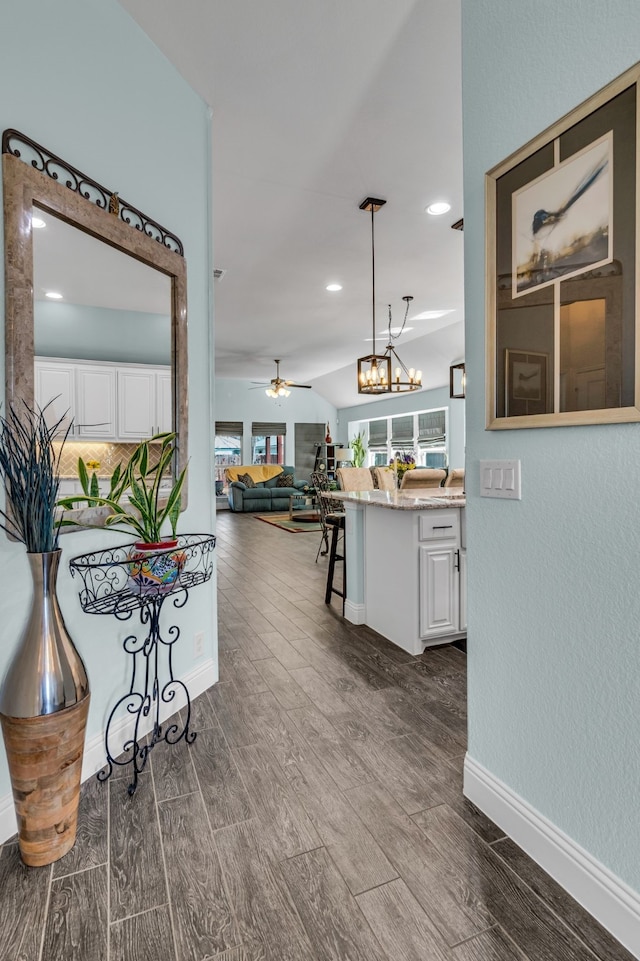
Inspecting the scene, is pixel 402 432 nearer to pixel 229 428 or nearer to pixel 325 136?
pixel 229 428

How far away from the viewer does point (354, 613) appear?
3.50 m

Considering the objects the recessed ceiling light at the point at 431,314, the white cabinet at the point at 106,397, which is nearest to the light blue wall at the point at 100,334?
the white cabinet at the point at 106,397

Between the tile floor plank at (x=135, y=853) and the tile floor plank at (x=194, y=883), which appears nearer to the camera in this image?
the tile floor plank at (x=194, y=883)

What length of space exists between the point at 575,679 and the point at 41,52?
2498 millimetres

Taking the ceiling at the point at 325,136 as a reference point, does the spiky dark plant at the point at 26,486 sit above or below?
below

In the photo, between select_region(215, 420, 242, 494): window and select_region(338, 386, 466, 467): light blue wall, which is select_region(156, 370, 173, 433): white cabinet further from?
select_region(215, 420, 242, 494): window

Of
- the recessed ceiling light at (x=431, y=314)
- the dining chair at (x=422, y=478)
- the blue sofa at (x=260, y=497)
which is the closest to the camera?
the dining chair at (x=422, y=478)

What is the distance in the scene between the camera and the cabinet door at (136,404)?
2.05 m

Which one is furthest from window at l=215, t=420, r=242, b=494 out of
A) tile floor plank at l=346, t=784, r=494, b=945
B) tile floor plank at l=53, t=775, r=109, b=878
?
tile floor plank at l=346, t=784, r=494, b=945

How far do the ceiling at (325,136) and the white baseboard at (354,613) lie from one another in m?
2.84

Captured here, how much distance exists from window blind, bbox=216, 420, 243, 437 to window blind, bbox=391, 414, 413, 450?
3595 millimetres

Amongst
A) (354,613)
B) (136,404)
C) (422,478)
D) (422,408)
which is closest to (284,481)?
(422,408)

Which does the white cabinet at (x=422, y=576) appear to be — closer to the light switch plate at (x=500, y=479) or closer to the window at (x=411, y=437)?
the light switch plate at (x=500, y=479)

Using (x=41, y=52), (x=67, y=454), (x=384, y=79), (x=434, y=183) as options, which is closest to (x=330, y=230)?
(x=434, y=183)
